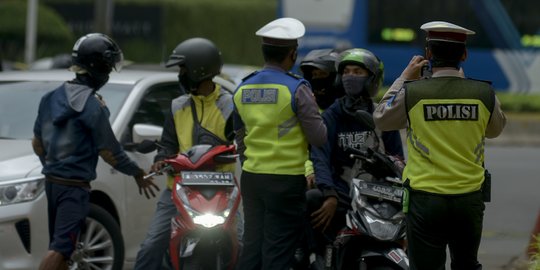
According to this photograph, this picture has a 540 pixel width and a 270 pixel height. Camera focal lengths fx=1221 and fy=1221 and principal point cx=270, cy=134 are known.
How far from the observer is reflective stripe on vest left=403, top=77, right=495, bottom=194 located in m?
5.65

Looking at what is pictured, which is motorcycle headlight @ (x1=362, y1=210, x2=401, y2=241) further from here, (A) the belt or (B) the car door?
(B) the car door

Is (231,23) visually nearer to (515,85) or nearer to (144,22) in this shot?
(144,22)

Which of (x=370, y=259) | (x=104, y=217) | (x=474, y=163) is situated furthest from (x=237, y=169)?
(x=474, y=163)

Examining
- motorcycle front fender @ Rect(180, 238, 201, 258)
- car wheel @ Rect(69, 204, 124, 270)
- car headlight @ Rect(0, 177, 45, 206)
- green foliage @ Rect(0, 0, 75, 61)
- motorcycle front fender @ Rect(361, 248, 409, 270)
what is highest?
motorcycle front fender @ Rect(361, 248, 409, 270)

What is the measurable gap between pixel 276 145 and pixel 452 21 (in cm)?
1974

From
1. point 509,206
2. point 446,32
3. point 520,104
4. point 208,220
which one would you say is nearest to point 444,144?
point 446,32

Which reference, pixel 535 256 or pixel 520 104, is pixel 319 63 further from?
pixel 520 104

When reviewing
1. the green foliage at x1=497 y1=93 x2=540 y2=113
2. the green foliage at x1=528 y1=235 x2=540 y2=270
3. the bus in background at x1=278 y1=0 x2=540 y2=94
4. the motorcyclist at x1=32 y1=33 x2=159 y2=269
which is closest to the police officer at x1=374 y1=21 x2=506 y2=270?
the green foliage at x1=528 y1=235 x2=540 y2=270

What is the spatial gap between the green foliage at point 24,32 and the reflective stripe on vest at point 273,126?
107 ft

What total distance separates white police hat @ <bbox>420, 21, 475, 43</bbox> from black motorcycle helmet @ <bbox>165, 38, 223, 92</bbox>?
1940 millimetres

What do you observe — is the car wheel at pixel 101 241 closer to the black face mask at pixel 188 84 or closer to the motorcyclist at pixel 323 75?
the black face mask at pixel 188 84

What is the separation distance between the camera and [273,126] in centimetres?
655

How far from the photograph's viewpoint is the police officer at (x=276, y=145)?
21.4 ft

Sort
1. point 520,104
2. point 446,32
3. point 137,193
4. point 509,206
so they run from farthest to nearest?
point 520,104, point 509,206, point 137,193, point 446,32
